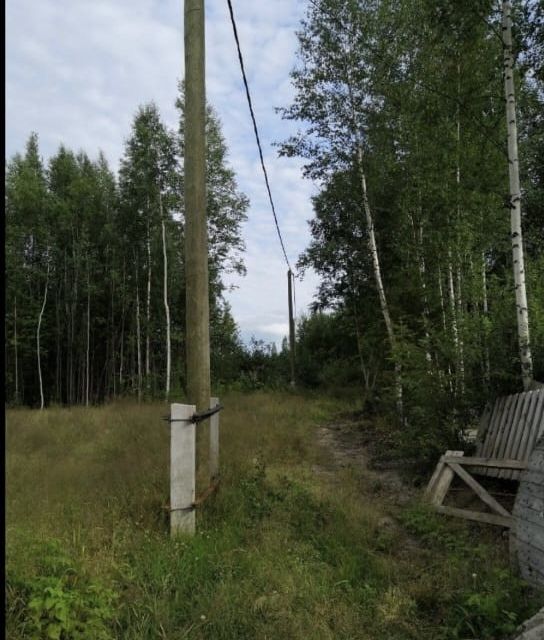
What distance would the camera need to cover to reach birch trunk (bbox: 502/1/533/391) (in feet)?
19.5

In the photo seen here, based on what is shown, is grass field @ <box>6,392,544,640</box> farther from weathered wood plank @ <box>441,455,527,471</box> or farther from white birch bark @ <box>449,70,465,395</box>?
white birch bark @ <box>449,70,465,395</box>

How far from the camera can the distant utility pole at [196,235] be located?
4617mm

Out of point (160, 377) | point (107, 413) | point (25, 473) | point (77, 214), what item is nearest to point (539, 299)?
point (25, 473)

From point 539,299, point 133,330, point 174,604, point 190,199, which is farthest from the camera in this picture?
point 133,330

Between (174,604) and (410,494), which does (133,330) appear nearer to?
(410,494)

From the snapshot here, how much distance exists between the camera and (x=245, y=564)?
3521mm

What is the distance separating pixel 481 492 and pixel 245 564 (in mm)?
3003

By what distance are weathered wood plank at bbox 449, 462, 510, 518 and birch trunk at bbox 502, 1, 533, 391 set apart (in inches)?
51.8

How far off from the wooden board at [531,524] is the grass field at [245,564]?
0.53 ft

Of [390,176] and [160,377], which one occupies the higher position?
[390,176]

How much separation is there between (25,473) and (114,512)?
9.98 ft

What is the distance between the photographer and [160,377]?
21.7 meters

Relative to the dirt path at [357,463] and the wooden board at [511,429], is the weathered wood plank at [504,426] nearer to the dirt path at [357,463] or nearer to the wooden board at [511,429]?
the wooden board at [511,429]

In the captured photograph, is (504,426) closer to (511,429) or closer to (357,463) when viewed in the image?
(511,429)
